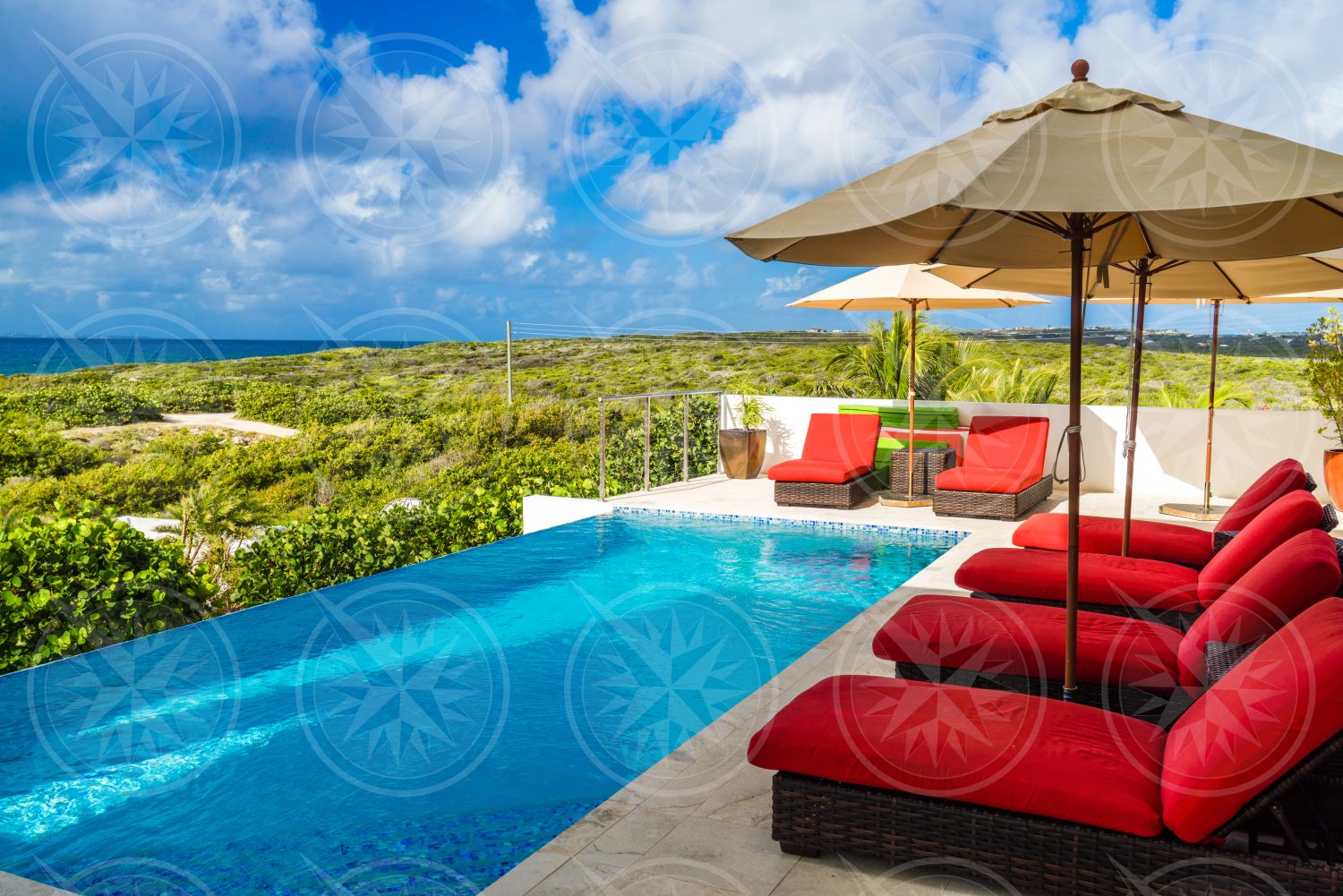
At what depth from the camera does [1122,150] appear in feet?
8.74

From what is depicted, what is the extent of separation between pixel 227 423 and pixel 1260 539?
25.7 m

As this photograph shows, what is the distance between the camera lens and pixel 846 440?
9938 millimetres

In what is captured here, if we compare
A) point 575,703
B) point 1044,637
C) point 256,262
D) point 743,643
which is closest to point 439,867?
point 575,703

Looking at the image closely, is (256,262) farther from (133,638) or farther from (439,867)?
(439,867)

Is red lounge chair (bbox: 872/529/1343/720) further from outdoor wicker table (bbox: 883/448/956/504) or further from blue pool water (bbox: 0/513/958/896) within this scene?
outdoor wicker table (bbox: 883/448/956/504)

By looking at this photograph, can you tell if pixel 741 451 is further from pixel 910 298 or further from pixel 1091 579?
pixel 1091 579

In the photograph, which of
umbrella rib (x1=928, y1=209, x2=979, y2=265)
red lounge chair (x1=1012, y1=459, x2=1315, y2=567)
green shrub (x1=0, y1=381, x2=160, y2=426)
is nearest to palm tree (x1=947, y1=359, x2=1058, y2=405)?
red lounge chair (x1=1012, y1=459, x2=1315, y2=567)

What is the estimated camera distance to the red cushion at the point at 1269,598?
288cm

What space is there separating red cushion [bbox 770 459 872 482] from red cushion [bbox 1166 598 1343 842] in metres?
6.76

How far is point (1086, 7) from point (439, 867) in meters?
21.6

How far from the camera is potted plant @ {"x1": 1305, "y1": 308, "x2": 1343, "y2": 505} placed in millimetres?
8672

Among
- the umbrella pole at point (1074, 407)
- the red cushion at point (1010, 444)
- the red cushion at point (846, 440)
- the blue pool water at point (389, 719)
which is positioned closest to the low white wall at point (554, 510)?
the blue pool water at point (389, 719)

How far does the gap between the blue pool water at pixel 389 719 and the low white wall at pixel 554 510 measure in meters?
1.89

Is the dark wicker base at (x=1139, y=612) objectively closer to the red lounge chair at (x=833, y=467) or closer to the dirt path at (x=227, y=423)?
the red lounge chair at (x=833, y=467)
